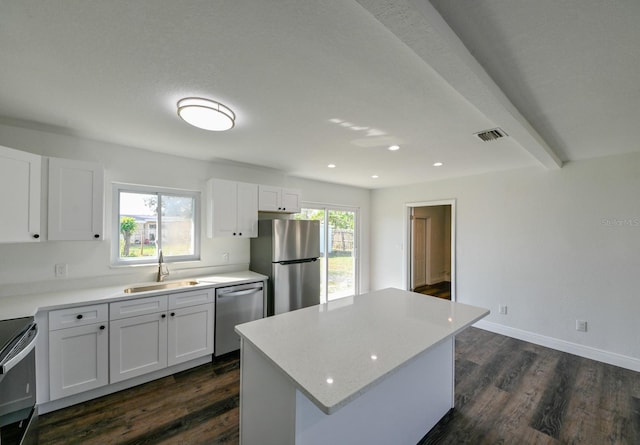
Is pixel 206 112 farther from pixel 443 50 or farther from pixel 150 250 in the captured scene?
pixel 150 250

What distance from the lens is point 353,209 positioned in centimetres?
512

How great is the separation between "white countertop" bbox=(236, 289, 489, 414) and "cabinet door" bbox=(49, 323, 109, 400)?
1505 mm

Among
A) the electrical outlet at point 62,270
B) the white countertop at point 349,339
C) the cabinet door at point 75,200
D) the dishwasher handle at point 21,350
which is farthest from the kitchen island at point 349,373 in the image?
the electrical outlet at point 62,270

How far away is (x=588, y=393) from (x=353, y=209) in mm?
3821

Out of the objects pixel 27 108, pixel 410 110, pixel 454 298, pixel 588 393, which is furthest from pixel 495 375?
pixel 27 108

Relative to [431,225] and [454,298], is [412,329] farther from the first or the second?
[431,225]

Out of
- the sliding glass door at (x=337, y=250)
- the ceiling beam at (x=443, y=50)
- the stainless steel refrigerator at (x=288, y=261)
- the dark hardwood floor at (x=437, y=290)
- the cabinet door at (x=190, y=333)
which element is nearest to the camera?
the ceiling beam at (x=443, y=50)

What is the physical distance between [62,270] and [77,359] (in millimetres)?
875

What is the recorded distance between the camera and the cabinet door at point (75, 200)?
2077 mm

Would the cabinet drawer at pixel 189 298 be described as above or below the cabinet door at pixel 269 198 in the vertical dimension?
below

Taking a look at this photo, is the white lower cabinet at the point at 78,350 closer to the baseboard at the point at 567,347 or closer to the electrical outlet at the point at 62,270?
the electrical outlet at the point at 62,270

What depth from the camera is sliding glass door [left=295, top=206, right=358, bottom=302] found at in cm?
471

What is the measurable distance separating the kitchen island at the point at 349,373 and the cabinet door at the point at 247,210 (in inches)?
68.6

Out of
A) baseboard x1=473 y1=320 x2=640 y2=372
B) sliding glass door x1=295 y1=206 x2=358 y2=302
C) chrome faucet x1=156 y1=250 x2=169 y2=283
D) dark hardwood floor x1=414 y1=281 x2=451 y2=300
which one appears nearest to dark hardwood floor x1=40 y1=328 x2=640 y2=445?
baseboard x1=473 y1=320 x2=640 y2=372
